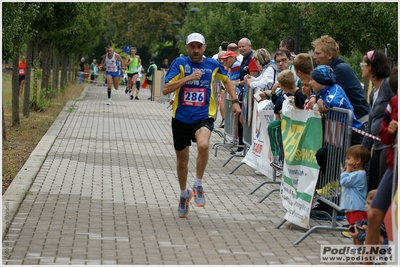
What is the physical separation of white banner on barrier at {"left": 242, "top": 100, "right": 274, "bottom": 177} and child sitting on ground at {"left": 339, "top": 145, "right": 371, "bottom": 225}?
333 centimetres

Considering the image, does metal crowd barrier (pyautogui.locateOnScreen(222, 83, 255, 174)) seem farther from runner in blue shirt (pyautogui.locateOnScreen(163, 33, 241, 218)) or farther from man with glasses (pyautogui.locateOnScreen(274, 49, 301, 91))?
runner in blue shirt (pyautogui.locateOnScreen(163, 33, 241, 218))

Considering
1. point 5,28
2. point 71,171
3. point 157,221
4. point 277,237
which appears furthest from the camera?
point 5,28

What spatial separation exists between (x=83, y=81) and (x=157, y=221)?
173 feet

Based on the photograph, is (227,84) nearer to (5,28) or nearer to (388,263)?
(388,263)

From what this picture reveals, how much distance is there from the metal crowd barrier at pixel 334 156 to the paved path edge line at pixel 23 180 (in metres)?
2.63

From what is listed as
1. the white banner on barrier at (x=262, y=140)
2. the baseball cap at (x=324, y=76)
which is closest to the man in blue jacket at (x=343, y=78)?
the baseball cap at (x=324, y=76)

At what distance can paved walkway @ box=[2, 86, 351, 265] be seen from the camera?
Answer: 715 cm

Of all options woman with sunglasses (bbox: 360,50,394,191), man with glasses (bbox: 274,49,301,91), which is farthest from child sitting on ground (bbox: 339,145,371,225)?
man with glasses (bbox: 274,49,301,91)

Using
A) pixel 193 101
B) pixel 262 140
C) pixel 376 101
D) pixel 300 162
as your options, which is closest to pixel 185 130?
pixel 193 101

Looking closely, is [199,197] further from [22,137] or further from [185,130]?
[22,137]

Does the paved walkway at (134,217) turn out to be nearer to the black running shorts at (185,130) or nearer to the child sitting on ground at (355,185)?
the child sitting on ground at (355,185)

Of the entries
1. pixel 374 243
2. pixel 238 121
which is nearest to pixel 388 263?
pixel 374 243

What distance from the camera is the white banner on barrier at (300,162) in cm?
822

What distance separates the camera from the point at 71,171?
12305 mm
